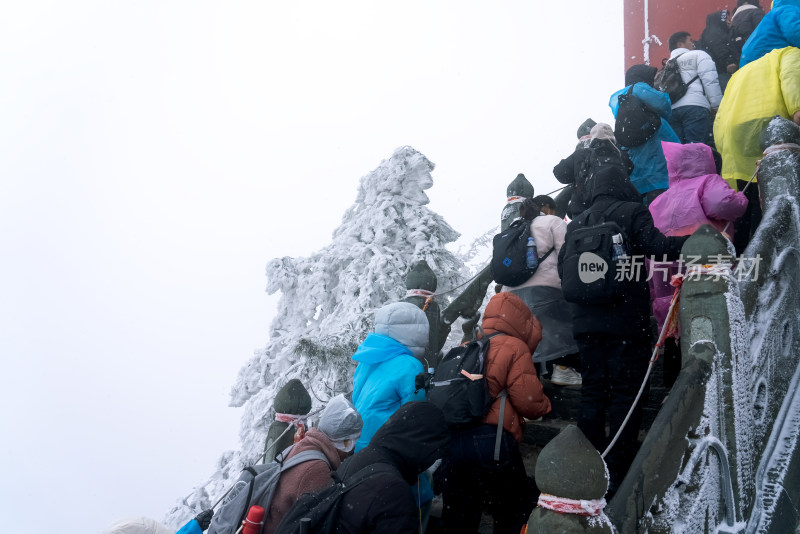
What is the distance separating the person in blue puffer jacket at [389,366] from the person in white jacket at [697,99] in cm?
483

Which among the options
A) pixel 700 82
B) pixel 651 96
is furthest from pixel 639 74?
pixel 700 82

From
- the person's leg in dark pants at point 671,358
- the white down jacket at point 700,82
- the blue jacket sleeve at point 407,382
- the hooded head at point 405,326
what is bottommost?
the person's leg in dark pants at point 671,358

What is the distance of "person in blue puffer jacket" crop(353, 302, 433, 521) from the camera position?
4.45m

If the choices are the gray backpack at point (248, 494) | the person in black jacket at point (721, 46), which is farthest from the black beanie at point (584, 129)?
the gray backpack at point (248, 494)

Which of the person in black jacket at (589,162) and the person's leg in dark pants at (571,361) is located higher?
the person in black jacket at (589,162)

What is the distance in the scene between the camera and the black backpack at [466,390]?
3881mm

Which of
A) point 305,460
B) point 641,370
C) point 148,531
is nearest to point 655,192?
point 641,370

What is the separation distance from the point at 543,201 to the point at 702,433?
11.4 ft

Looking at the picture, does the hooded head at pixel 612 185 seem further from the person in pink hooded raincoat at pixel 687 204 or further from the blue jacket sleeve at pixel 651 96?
the blue jacket sleeve at pixel 651 96

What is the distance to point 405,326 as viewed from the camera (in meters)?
4.69

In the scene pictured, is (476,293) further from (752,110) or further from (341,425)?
(752,110)

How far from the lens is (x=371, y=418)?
4445 mm

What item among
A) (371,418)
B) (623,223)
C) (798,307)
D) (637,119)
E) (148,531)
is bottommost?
(148,531)

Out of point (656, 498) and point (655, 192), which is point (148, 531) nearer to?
point (656, 498)
